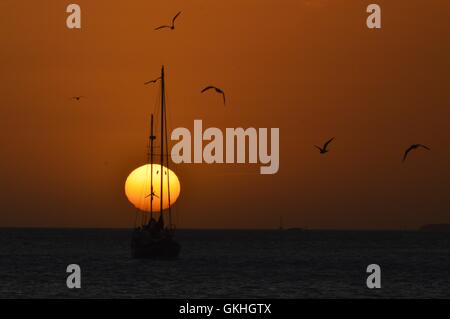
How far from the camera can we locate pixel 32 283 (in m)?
69.9

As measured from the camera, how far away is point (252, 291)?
64.1 meters

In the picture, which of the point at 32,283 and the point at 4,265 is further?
the point at 4,265

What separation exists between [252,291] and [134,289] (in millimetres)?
8092

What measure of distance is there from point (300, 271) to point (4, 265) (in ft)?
105
